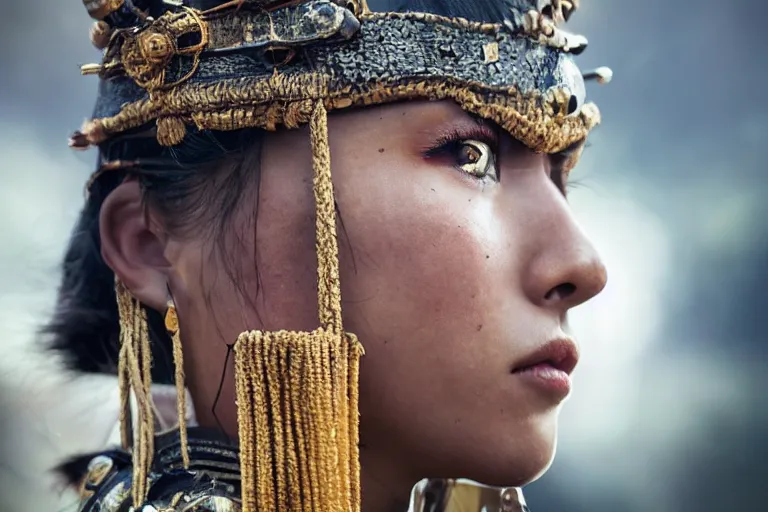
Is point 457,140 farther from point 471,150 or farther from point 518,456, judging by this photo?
point 518,456

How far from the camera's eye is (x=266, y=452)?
1.06m

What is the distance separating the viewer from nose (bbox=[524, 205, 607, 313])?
112 cm

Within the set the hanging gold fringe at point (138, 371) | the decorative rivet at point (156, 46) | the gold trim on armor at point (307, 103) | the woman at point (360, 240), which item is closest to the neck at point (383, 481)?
the woman at point (360, 240)

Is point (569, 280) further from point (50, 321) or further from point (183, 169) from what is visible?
point (50, 321)

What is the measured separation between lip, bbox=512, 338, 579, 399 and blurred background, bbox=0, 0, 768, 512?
94 centimetres

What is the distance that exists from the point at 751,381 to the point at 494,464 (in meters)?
1.35

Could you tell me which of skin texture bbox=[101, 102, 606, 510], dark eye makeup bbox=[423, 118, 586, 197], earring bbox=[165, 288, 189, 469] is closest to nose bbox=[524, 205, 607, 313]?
skin texture bbox=[101, 102, 606, 510]

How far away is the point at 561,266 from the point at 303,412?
0.39m

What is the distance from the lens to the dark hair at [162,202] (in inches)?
45.9

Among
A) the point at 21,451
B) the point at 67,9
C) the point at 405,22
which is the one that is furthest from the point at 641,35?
the point at 21,451

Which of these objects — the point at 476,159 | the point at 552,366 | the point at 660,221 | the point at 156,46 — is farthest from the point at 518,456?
the point at 660,221

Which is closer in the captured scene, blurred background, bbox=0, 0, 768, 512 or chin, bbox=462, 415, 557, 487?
chin, bbox=462, 415, 557, 487

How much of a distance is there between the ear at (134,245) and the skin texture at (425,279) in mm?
129

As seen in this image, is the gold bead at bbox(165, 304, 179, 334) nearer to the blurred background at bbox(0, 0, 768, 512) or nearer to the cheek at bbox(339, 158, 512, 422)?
the cheek at bbox(339, 158, 512, 422)
